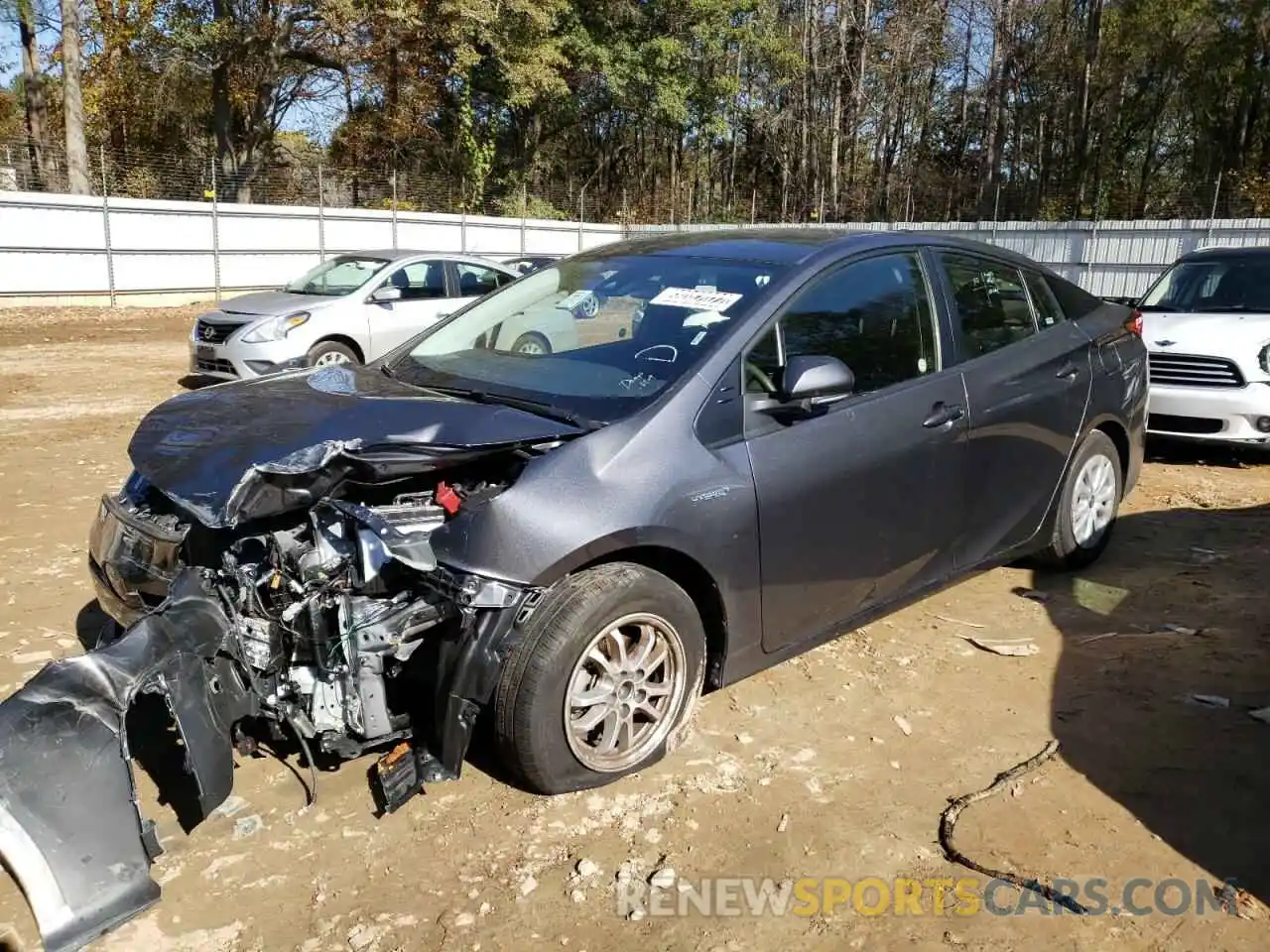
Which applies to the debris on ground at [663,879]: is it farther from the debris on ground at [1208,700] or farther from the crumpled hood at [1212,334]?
the crumpled hood at [1212,334]

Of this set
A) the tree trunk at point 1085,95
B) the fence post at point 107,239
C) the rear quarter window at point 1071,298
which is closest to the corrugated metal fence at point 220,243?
the fence post at point 107,239

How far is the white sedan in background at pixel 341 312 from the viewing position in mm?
9852

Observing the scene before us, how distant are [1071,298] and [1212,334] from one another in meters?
3.27

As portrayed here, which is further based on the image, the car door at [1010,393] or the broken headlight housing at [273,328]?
the broken headlight housing at [273,328]

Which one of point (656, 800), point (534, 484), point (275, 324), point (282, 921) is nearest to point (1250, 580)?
point (656, 800)

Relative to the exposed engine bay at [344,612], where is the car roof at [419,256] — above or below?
above

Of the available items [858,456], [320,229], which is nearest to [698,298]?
[858,456]

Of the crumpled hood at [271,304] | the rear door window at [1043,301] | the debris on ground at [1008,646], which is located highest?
the rear door window at [1043,301]

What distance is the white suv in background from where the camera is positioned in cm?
713

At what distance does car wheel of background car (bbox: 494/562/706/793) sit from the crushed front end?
0.35 feet

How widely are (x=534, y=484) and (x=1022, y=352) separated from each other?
2618 millimetres

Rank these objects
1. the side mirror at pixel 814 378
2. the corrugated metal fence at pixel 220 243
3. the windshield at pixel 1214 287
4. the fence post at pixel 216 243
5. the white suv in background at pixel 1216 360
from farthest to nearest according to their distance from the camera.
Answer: the fence post at pixel 216 243 → the corrugated metal fence at pixel 220 243 → the windshield at pixel 1214 287 → the white suv in background at pixel 1216 360 → the side mirror at pixel 814 378

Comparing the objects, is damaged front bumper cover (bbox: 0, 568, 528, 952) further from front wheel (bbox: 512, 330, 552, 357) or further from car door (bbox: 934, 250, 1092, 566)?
car door (bbox: 934, 250, 1092, 566)

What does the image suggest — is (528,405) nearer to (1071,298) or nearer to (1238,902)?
(1238,902)
